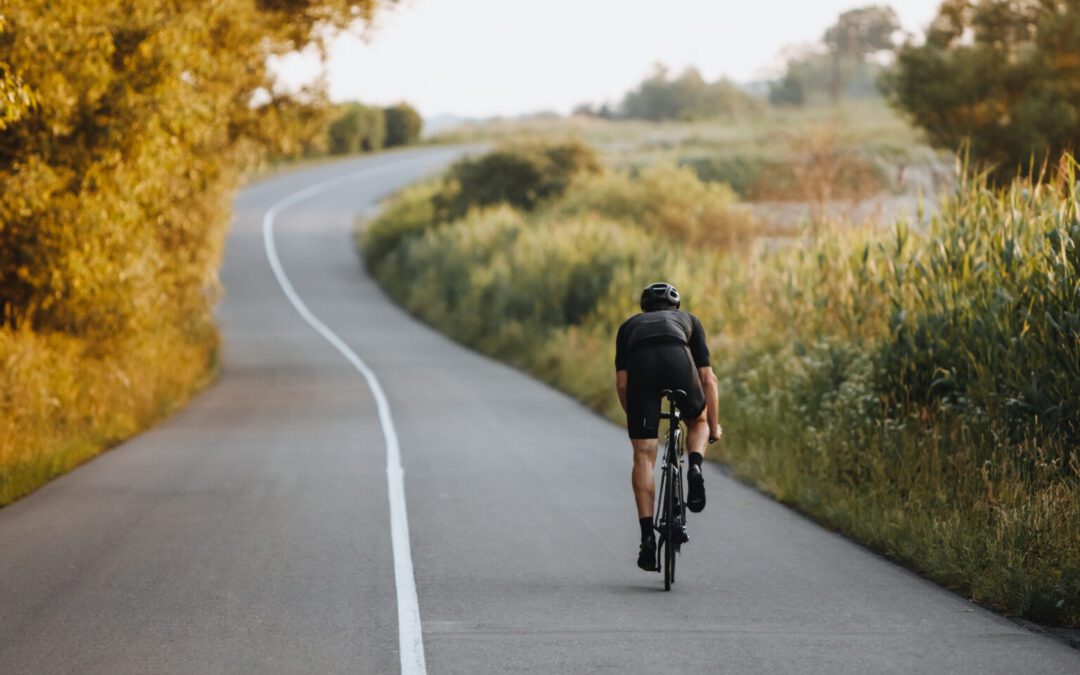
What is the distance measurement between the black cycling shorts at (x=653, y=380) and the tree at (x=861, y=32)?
451ft

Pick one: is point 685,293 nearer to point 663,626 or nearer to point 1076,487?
point 1076,487

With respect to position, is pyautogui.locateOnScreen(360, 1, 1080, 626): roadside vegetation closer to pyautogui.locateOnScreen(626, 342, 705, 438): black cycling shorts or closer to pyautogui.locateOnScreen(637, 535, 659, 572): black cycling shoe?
pyautogui.locateOnScreen(637, 535, 659, 572): black cycling shoe

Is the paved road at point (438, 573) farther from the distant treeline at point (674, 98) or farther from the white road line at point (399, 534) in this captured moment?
the distant treeline at point (674, 98)

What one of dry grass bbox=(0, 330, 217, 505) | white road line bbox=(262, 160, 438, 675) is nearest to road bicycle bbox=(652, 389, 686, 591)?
white road line bbox=(262, 160, 438, 675)

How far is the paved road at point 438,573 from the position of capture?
7309mm

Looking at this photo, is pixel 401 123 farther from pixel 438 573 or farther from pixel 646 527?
pixel 646 527

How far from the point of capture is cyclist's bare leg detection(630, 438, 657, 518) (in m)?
9.07

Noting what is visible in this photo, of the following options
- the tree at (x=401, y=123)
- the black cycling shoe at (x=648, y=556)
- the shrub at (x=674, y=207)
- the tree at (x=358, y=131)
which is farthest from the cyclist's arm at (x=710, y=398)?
the tree at (x=401, y=123)

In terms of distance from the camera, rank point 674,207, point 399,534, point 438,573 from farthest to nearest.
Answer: point 674,207, point 399,534, point 438,573

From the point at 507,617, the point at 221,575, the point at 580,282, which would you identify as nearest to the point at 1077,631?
the point at 507,617

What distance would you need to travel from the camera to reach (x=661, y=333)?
29.4 ft

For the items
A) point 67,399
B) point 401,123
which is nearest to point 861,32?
point 401,123

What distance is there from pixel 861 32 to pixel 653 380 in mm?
146809

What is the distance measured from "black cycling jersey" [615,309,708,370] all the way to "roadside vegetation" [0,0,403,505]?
462 cm
